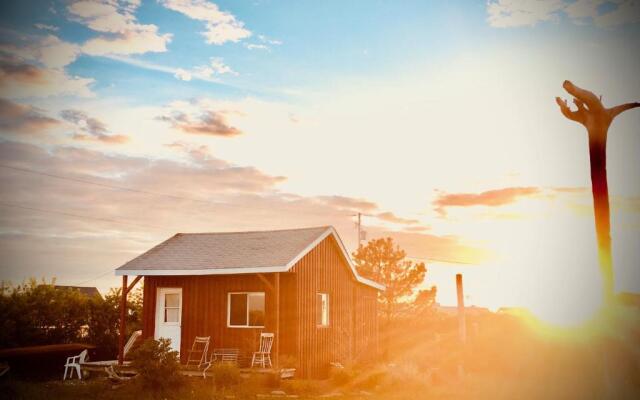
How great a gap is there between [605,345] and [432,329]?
34272 millimetres

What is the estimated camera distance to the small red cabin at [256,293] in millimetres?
19938

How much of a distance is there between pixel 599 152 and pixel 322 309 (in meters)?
16.1

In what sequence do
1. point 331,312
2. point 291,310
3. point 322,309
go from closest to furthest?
point 291,310
point 322,309
point 331,312

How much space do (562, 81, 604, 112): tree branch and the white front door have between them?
57.0 feet

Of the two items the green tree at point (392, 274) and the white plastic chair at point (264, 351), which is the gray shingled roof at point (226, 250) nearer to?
the white plastic chair at point (264, 351)

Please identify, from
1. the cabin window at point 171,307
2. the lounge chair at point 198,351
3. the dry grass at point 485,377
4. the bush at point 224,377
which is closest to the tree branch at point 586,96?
the dry grass at point 485,377

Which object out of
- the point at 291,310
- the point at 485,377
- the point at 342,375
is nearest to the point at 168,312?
the point at 291,310

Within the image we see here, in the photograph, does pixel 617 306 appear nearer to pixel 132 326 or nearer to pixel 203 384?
pixel 203 384

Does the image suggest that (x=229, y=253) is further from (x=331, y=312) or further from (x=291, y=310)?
(x=331, y=312)

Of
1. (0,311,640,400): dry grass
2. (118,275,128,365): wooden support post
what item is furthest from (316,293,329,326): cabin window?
(118,275,128,365): wooden support post

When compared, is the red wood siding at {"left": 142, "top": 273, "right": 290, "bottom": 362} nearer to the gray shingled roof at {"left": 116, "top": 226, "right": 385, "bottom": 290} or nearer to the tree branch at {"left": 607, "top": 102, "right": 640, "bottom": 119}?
the gray shingled roof at {"left": 116, "top": 226, "right": 385, "bottom": 290}

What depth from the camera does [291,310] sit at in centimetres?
2002

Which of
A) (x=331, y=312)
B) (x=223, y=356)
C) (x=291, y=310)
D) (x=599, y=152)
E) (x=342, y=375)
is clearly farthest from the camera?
(x=331, y=312)

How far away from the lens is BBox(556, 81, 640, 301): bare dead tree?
7156 millimetres
